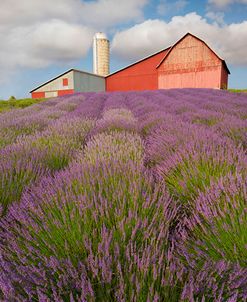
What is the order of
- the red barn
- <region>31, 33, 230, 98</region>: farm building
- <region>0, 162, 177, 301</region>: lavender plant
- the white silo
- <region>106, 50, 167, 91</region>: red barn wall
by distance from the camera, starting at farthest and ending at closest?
the white silo, <region>106, 50, 167, 91</region>: red barn wall, <region>31, 33, 230, 98</region>: farm building, the red barn, <region>0, 162, 177, 301</region>: lavender plant

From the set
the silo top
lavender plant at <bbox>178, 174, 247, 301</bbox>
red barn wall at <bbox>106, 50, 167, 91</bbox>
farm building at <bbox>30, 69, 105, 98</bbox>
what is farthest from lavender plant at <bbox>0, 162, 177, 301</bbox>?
the silo top

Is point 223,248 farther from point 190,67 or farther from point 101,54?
point 101,54

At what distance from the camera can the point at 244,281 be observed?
3.24ft

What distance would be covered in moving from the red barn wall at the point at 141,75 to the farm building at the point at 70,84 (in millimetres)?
2841

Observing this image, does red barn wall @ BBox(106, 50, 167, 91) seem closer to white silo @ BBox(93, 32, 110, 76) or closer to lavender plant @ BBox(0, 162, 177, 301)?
white silo @ BBox(93, 32, 110, 76)

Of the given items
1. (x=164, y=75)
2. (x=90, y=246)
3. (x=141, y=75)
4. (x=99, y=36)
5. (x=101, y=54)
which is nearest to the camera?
(x=90, y=246)

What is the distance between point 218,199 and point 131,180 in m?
0.50

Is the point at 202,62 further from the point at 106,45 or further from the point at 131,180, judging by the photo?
the point at 131,180

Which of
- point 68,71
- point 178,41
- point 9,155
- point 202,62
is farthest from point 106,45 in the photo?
point 9,155

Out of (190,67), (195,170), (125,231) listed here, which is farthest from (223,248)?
(190,67)

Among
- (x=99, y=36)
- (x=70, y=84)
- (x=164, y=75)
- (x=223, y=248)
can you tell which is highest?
(x=99, y=36)

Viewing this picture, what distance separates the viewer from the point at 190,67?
2719 cm

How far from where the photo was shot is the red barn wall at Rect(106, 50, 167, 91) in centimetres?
3092

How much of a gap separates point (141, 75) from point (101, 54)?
10.3m
